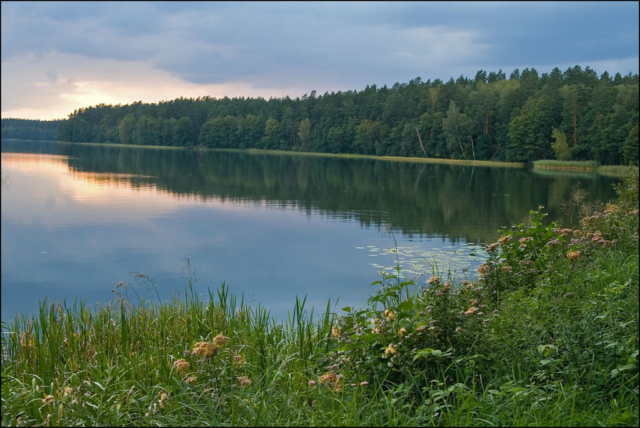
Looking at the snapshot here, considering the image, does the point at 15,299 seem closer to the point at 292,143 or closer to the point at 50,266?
the point at 50,266

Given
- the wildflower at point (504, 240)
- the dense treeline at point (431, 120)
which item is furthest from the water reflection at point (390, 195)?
the wildflower at point (504, 240)

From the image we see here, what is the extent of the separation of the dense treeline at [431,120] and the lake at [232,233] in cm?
1800

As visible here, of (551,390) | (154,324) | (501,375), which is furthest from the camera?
(154,324)

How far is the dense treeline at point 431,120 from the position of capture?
65.4 m

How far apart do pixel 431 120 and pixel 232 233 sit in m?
73.7

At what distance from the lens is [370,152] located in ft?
330

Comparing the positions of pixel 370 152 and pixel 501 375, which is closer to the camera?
pixel 501 375

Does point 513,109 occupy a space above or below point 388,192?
above

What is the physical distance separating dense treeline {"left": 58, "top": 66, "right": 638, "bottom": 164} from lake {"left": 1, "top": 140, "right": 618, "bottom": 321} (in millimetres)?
18005

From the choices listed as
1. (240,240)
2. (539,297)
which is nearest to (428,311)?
(539,297)

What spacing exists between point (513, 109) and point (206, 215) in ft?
220

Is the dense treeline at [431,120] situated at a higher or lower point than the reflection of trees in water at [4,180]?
higher

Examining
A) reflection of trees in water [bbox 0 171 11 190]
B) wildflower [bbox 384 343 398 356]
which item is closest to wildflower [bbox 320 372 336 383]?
wildflower [bbox 384 343 398 356]

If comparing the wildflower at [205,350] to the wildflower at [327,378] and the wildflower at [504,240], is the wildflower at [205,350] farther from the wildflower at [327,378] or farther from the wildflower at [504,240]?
the wildflower at [504,240]
